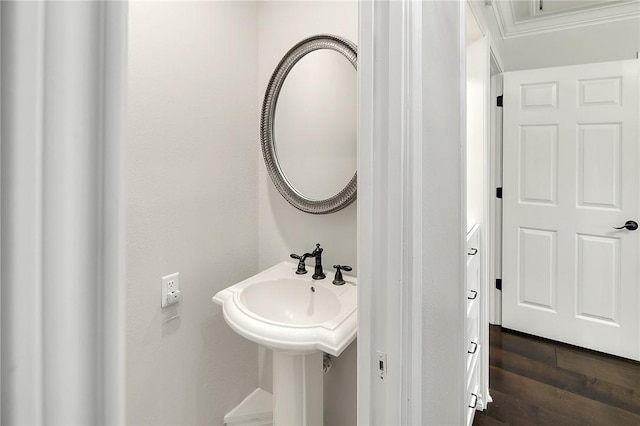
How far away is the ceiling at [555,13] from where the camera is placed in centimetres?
248

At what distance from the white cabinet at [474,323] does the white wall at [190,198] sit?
1.05 meters

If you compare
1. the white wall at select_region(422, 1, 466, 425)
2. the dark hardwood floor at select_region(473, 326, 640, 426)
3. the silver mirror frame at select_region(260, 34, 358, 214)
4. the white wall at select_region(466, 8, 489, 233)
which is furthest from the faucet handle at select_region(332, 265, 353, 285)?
the dark hardwood floor at select_region(473, 326, 640, 426)

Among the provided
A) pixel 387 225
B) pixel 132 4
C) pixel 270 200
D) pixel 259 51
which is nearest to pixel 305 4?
pixel 259 51

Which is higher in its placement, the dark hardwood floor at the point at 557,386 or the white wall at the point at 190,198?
the white wall at the point at 190,198

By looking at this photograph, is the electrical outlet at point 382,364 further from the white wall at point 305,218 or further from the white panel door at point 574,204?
the white panel door at point 574,204

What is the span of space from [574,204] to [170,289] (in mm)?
2735

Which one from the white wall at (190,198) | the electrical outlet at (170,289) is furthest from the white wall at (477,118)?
the electrical outlet at (170,289)

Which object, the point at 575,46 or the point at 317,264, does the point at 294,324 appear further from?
the point at 575,46

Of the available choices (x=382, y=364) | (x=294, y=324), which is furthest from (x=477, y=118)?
(x=382, y=364)

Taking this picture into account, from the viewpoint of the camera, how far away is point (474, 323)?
1.81 m

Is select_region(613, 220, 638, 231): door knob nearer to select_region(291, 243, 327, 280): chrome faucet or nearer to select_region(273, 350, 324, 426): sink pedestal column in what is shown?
select_region(291, 243, 327, 280): chrome faucet

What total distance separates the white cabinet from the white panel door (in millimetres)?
1117

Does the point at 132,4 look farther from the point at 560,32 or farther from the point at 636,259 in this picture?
the point at 636,259

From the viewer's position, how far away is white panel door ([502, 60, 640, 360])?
94.2 inches
